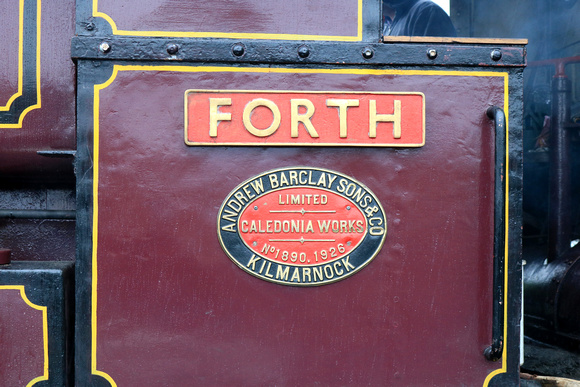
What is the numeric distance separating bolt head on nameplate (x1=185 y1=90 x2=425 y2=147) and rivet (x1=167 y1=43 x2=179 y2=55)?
112 mm

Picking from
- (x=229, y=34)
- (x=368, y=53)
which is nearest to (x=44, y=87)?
(x=229, y=34)

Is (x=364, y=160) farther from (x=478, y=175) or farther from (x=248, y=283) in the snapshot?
(x=248, y=283)

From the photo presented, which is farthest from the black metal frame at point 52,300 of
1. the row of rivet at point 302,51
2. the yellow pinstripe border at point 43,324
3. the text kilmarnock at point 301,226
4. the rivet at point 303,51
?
the rivet at point 303,51

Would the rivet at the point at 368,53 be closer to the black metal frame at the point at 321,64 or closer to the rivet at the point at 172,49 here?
the black metal frame at the point at 321,64

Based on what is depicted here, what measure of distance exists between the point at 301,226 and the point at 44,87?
83cm

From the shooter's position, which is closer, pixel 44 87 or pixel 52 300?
pixel 52 300

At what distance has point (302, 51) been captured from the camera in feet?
4.78

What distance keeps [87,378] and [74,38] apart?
907 mm

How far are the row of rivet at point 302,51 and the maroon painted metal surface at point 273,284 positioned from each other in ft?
0.17

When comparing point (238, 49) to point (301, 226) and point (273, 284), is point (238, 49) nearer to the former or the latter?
point (301, 226)

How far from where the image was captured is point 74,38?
56.1 inches

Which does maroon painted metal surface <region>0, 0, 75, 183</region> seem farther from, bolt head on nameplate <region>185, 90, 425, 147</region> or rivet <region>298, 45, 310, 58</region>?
rivet <region>298, 45, 310, 58</region>

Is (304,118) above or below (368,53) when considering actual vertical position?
below

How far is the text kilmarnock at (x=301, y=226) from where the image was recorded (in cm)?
146
